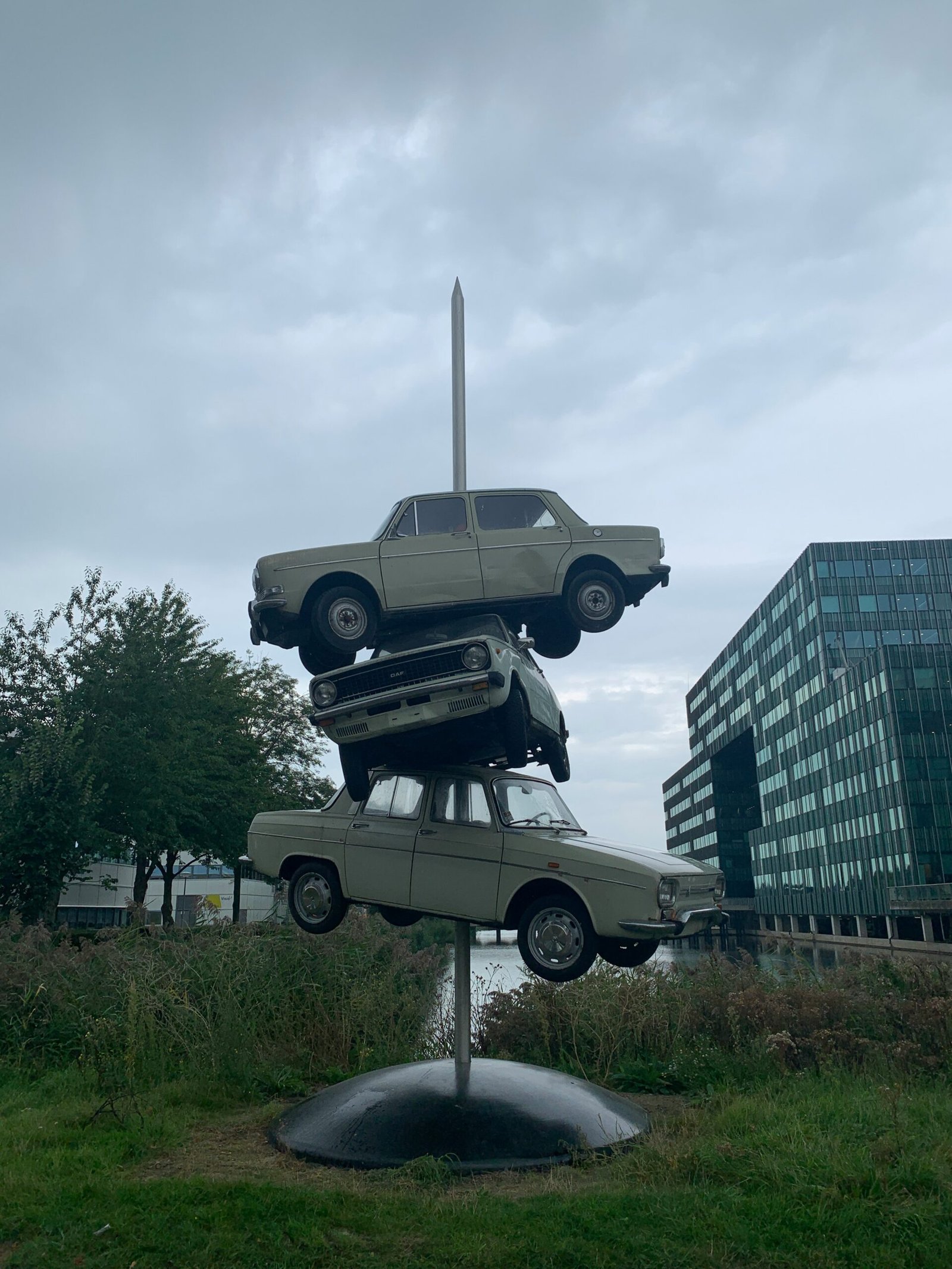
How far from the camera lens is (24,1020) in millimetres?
12555

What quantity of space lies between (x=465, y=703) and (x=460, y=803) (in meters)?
1.05

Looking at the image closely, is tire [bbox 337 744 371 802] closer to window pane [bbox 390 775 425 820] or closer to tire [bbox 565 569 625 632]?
window pane [bbox 390 775 425 820]

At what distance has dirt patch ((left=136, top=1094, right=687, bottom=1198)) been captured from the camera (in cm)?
771

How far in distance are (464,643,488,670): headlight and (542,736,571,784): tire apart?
219 cm

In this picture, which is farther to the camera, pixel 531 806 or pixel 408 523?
pixel 408 523

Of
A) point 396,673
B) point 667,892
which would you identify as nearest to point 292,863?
point 396,673

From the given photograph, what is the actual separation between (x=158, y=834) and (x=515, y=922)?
23.5 metres

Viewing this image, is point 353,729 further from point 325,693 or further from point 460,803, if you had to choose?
point 460,803

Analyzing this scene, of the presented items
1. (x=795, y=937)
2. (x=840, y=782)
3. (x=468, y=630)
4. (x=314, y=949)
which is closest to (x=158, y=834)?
(x=314, y=949)

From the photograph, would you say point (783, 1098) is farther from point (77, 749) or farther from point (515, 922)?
point (77, 749)

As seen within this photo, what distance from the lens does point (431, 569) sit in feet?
29.7

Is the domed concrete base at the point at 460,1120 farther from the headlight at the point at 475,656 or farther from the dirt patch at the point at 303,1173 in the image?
the headlight at the point at 475,656

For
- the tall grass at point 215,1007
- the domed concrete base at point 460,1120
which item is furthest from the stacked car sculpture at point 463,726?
the tall grass at point 215,1007

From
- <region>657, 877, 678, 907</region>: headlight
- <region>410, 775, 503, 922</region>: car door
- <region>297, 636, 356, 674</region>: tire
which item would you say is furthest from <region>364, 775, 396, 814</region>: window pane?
<region>657, 877, 678, 907</region>: headlight
